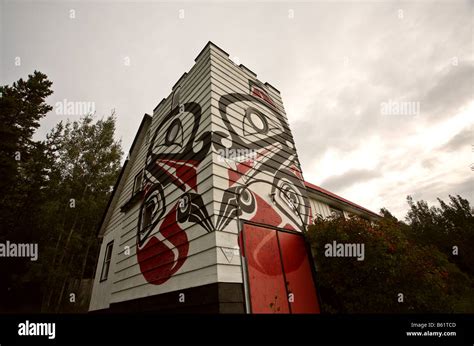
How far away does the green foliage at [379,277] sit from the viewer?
12.8ft

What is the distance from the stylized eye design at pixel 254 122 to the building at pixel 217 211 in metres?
0.05

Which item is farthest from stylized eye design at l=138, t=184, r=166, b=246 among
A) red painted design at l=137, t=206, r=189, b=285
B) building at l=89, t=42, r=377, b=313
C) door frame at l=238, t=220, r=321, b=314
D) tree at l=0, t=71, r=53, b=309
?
tree at l=0, t=71, r=53, b=309

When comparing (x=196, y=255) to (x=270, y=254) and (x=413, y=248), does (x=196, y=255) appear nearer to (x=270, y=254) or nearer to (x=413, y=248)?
(x=270, y=254)

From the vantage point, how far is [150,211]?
648cm

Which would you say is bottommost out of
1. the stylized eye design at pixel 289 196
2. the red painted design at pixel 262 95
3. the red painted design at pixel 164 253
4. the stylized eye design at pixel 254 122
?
the red painted design at pixel 164 253

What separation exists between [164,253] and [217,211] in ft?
6.69

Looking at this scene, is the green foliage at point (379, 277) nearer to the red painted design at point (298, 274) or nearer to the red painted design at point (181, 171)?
the red painted design at point (298, 274)

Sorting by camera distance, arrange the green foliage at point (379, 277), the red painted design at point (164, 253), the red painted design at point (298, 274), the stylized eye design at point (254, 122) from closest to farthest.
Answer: the green foliage at point (379, 277) < the red painted design at point (298, 274) < the red painted design at point (164, 253) < the stylized eye design at point (254, 122)

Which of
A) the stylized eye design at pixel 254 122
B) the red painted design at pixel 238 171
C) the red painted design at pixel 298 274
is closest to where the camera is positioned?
A: the red painted design at pixel 298 274

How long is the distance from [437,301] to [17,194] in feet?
72.2

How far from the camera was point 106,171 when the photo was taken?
18.8m

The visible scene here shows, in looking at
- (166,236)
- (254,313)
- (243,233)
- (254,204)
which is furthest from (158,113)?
(254,313)

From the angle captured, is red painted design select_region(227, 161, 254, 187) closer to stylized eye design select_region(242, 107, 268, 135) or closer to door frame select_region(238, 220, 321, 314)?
door frame select_region(238, 220, 321, 314)

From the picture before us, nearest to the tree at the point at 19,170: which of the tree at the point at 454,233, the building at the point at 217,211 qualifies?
the building at the point at 217,211
